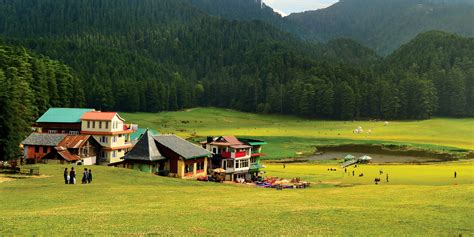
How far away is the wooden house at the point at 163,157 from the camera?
57.4m

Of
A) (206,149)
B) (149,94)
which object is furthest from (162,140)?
(149,94)

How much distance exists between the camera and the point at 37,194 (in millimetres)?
35125

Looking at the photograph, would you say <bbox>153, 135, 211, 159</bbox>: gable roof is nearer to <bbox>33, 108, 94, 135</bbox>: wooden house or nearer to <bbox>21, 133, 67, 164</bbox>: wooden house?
<bbox>21, 133, 67, 164</bbox>: wooden house

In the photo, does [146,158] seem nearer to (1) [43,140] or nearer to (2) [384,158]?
(1) [43,140]

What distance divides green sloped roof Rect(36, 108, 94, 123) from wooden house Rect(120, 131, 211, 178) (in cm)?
1867

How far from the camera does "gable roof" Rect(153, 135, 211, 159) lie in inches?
2328

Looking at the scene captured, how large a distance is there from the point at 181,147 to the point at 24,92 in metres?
30.8

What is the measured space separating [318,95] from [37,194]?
15462 centimetres

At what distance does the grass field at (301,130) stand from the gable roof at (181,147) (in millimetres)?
31757

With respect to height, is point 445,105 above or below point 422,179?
above

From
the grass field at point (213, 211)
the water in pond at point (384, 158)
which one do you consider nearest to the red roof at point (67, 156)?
the grass field at point (213, 211)

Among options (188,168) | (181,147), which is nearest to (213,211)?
(188,168)

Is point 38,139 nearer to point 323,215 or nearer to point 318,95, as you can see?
point 323,215

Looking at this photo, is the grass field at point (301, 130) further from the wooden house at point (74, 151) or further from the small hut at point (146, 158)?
the small hut at point (146, 158)
